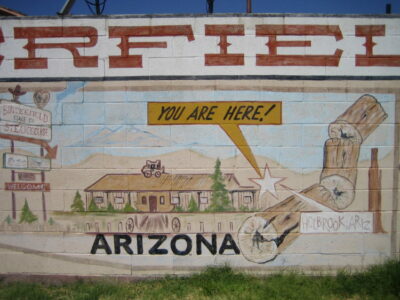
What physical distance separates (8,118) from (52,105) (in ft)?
1.93

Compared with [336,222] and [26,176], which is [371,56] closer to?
[336,222]

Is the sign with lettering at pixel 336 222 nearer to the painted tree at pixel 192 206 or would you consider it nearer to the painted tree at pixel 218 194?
the painted tree at pixel 218 194

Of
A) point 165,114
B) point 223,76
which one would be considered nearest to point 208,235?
point 165,114

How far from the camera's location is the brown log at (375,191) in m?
3.67

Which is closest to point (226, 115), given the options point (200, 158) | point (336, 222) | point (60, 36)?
point (200, 158)

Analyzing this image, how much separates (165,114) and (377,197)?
9.23 feet

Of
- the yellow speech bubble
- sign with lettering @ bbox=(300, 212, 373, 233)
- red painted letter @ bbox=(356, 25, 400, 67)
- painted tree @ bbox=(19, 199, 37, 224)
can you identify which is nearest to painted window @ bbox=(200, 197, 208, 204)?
the yellow speech bubble

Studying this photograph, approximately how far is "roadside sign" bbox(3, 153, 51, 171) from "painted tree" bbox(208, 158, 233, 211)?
2.07m

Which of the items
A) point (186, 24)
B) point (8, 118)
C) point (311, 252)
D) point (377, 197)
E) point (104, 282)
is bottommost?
point (104, 282)

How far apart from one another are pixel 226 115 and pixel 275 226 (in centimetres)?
150

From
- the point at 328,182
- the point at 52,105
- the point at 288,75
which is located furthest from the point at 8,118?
the point at 328,182

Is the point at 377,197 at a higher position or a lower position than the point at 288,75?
lower

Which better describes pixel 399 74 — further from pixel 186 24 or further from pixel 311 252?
pixel 186 24

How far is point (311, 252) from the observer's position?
370 centimetres
